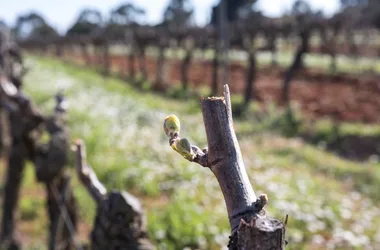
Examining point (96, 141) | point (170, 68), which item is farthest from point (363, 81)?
point (96, 141)

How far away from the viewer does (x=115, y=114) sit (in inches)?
451

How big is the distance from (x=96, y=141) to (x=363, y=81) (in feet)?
50.2

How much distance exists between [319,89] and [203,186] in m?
14.0

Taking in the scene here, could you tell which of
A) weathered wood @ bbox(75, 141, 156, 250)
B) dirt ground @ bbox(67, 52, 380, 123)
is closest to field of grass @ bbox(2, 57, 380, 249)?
weathered wood @ bbox(75, 141, 156, 250)

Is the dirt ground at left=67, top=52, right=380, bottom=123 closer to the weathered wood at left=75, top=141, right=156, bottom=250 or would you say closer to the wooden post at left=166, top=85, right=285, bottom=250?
the weathered wood at left=75, top=141, right=156, bottom=250

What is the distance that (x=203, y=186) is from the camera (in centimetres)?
682

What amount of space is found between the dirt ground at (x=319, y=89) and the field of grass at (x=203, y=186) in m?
4.12

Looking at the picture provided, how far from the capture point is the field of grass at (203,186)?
523cm

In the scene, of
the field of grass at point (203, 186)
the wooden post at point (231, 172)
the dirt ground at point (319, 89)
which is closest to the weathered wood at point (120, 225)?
the wooden post at point (231, 172)

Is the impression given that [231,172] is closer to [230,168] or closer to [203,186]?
[230,168]

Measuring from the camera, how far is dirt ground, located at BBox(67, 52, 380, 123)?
1487 centimetres

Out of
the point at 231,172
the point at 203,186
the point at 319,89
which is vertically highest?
the point at 319,89

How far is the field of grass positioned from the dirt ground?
4.12 m

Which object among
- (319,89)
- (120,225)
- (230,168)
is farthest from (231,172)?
(319,89)
